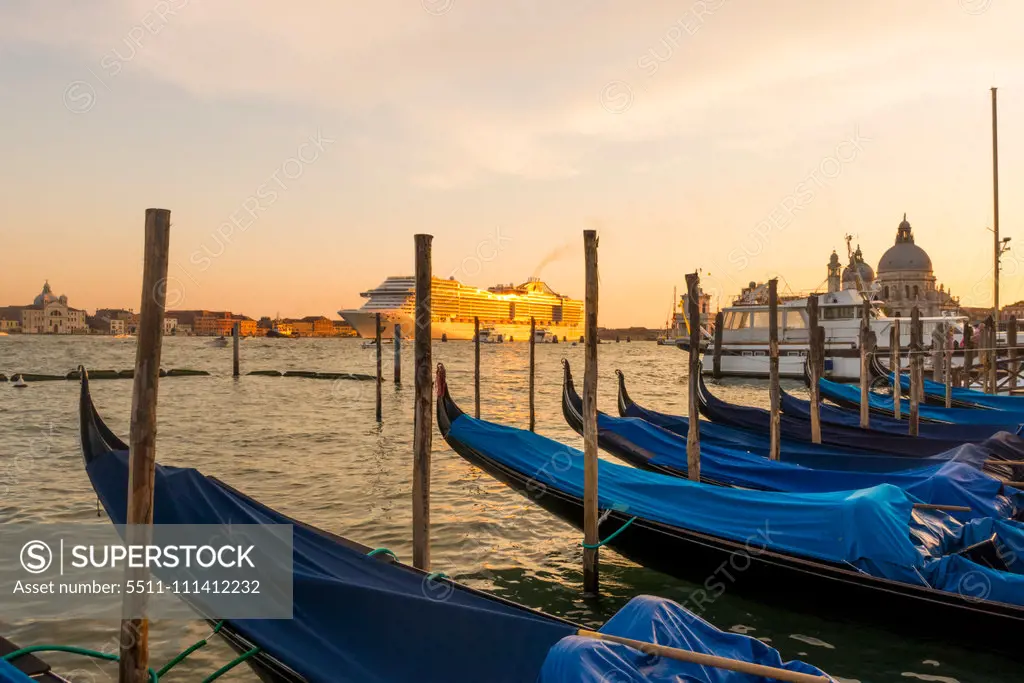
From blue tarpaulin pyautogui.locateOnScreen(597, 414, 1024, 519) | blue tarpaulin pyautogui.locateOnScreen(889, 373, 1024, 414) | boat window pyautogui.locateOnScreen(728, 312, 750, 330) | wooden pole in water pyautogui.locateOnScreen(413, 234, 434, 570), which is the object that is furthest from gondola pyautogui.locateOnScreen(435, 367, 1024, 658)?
boat window pyautogui.locateOnScreen(728, 312, 750, 330)

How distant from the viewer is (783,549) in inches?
193

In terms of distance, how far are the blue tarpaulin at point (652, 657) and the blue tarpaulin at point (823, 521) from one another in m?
2.10

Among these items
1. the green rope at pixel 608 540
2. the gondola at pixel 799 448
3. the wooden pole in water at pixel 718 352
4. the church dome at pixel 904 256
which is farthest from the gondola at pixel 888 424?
the church dome at pixel 904 256

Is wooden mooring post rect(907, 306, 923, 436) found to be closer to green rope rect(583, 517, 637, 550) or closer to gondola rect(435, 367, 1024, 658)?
gondola rect(435, 367, 1024, 658)

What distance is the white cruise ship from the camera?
240 ft

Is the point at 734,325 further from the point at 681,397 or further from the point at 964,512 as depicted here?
the point at 964,512

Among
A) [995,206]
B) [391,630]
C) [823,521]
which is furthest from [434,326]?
[391,630]

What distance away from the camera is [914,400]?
32.0 ft

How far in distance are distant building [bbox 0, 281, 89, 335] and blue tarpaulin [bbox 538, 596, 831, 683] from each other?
161 meters

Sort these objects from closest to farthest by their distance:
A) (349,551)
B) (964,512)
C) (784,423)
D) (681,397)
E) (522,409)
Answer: (349,551) → (964,512) → (784,423) → (522,409) → (681,397)

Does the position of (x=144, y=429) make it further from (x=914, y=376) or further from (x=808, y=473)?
(x=914, y=376)

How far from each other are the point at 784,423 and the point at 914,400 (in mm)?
1863

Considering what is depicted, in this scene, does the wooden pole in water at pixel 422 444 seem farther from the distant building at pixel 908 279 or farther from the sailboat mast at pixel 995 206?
the distant building at pixel 908 279

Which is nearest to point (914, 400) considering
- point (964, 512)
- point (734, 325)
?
point (964, 512)
